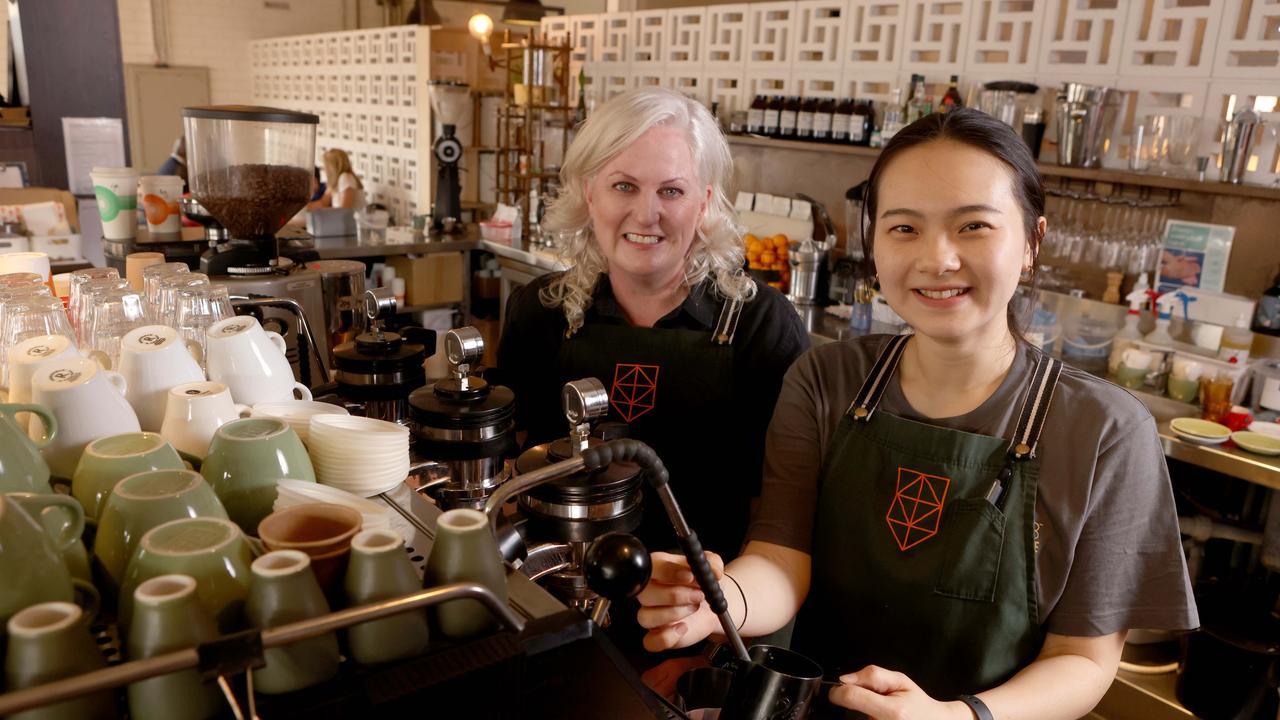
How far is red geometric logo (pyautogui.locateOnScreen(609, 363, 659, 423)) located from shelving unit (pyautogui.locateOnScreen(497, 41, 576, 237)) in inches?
168

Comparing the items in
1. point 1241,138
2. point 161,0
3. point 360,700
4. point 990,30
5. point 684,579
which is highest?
point 161,0

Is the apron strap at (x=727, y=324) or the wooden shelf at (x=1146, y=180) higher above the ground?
the wooden shelf at (x=1146, y=180)

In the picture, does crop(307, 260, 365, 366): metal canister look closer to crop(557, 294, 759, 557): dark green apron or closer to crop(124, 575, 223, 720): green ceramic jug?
crop(557, 294, 759, 557): dark green apron

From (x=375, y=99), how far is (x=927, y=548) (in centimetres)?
805

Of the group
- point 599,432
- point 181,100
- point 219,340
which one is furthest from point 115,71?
point 181,100

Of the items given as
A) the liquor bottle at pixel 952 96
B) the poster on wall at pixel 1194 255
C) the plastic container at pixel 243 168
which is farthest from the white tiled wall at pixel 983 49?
the plastic container at pixel 243 168

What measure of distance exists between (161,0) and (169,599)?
41.8 feet

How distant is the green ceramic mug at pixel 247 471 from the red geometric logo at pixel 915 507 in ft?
3.20

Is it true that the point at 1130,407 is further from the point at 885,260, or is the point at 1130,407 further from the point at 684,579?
the point at 684,579

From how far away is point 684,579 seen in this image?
1362 millimetres

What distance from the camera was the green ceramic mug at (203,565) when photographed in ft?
2.70

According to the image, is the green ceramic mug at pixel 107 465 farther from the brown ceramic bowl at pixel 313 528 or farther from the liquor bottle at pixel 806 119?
the liquor bottle at pixel 806 119

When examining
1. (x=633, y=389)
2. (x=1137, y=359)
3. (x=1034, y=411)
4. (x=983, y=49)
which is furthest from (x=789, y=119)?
(x=1034, y=411)

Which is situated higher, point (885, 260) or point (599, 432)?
point (885, 260)
